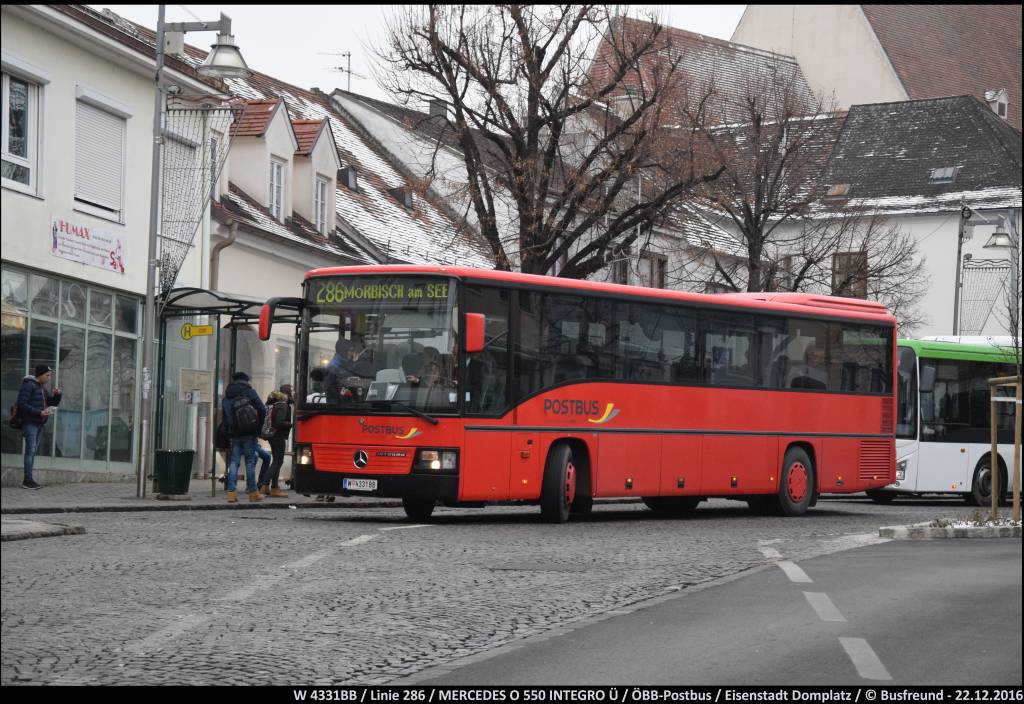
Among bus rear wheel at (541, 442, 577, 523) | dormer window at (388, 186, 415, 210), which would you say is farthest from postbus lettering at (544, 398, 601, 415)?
dormer window at (388, 186, 415, 210)

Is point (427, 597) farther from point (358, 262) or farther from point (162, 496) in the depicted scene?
point (358, 262)

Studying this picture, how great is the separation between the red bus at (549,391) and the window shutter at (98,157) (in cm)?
859

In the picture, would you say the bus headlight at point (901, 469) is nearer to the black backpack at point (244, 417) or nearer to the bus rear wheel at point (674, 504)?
the bus rear wheel at point (674, 504)

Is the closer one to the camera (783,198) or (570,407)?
(570,407)

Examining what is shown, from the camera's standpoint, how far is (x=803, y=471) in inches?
941

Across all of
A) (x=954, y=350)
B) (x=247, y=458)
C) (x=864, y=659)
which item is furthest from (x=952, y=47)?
(x=864, y=659)

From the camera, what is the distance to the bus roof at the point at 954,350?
102ft

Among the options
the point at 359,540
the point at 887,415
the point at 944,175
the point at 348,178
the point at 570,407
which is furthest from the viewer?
the point at 944,175

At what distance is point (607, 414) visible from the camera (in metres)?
20.5

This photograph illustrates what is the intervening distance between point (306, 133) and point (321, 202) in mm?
1667

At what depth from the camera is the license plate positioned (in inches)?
739

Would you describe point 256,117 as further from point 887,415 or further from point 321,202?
point 887,415

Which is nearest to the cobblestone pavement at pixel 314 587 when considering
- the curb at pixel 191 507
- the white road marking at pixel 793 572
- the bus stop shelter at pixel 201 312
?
the white road marking at pixel 793 572

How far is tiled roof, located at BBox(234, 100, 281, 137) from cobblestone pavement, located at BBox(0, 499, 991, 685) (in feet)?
55.0
